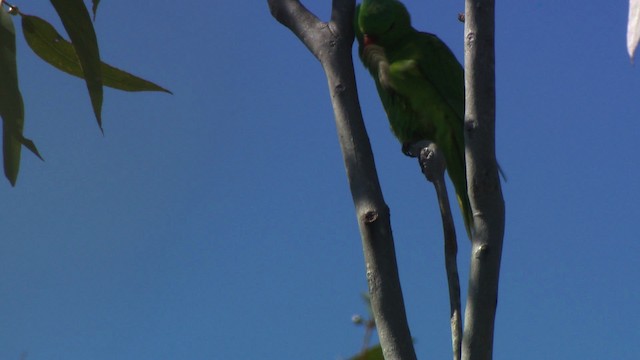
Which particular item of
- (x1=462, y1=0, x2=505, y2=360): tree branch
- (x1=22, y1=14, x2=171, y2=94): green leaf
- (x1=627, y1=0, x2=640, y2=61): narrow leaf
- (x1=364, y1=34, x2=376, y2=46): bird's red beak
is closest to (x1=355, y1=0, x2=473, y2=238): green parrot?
(x1=364, y1=34, x2=376, y2=46): bird's red beak

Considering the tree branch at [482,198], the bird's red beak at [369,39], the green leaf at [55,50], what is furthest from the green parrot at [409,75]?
the tree branch at [482,198]

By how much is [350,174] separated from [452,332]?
0.15 m

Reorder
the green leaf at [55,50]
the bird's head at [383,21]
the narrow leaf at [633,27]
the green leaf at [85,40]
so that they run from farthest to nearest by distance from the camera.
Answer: the bird's head at [383,21] → the green leaf at [55,50] → the green leaf at [85,40] → the narrow leaf at [633,27]

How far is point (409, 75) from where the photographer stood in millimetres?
1526

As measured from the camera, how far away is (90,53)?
0.86m

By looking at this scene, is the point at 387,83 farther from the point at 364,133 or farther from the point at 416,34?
the point at 364,133

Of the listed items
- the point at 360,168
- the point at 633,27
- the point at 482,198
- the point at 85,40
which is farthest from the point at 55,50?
the point at 633,27

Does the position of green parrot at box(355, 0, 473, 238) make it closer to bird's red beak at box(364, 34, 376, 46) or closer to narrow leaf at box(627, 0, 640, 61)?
bird's red beak at box(364, 34, 376, 46)

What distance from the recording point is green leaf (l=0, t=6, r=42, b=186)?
0.86 metres

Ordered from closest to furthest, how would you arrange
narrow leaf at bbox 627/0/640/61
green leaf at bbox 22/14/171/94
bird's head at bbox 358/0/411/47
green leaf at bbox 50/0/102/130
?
1. narrow leaf at bbox 627/0/640/61
2. green leaf at bbox 50/0/102/130
3. green leaf at bbox 22/14/171/94
4. bird's head at bbox 358/0/411/47

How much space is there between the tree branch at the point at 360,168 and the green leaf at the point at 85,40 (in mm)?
211

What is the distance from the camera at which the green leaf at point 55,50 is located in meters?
0.97

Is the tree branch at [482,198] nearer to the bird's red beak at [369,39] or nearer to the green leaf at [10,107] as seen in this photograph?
the green leaf at [10,107]

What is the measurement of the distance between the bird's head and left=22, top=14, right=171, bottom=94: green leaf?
0.52 m
